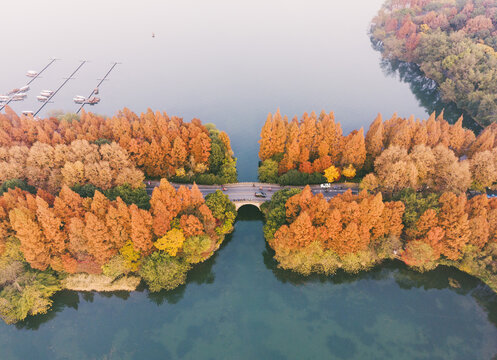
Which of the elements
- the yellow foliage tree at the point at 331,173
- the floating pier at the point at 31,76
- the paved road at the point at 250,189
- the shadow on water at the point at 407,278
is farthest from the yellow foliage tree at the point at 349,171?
the floating pier at the point at 31,76

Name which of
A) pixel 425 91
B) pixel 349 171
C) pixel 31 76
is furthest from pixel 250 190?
pixel 31 76

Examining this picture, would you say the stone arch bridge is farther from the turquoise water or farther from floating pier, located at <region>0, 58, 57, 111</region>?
floating pier, located at <region>0, 58, 57, 111</region>

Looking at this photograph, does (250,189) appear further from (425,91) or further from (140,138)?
(425,91)

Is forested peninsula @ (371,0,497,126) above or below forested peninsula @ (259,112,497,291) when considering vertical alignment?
above

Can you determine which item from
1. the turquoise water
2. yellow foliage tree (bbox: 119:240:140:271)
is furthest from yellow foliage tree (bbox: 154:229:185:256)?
the turquoise water

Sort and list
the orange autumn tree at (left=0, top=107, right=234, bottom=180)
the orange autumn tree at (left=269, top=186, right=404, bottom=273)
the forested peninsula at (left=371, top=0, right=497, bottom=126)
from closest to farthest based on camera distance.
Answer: the orange autumn tree at (left=269, top=186, right=404, bottom=273) < the orange autumn tree at (left=0, top=107, right=234, bottom=180) < the forested peninsula at (left=371, top=0, right=497, bottom=126)

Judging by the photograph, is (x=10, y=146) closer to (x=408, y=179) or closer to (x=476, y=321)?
(x=408, y=179)

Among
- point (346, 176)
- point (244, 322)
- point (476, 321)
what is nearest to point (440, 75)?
point (346, 176)
